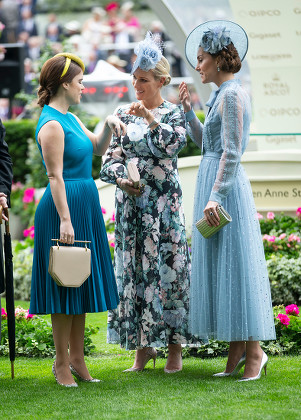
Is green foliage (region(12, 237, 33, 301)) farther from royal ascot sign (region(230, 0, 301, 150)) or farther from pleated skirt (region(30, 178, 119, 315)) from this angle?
pleated skirt (region(30, 178, 119, 315))

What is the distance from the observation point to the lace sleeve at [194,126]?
454 centimetres

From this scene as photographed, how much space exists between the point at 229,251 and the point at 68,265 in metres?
0.87

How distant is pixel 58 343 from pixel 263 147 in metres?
4.85

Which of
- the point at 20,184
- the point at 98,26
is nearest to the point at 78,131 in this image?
the point at 20,184

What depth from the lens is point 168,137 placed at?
14.4 feet

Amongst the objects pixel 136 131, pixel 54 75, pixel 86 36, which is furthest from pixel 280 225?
pixel 86 36

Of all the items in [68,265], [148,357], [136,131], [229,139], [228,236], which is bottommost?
[148,357]

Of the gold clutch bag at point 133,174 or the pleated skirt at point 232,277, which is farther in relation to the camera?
the gold clutch bag at point 133,174

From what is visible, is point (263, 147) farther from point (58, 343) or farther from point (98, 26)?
point (98, 26)

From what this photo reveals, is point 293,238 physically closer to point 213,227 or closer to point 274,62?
point 274,62

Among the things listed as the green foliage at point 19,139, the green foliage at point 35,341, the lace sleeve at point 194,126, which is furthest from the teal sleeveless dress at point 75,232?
the green foliage at point 19,139

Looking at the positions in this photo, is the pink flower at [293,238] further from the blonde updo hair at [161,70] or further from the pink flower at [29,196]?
the pink flower at [29,196]

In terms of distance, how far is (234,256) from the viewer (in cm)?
414

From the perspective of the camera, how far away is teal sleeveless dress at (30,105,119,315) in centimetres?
412
